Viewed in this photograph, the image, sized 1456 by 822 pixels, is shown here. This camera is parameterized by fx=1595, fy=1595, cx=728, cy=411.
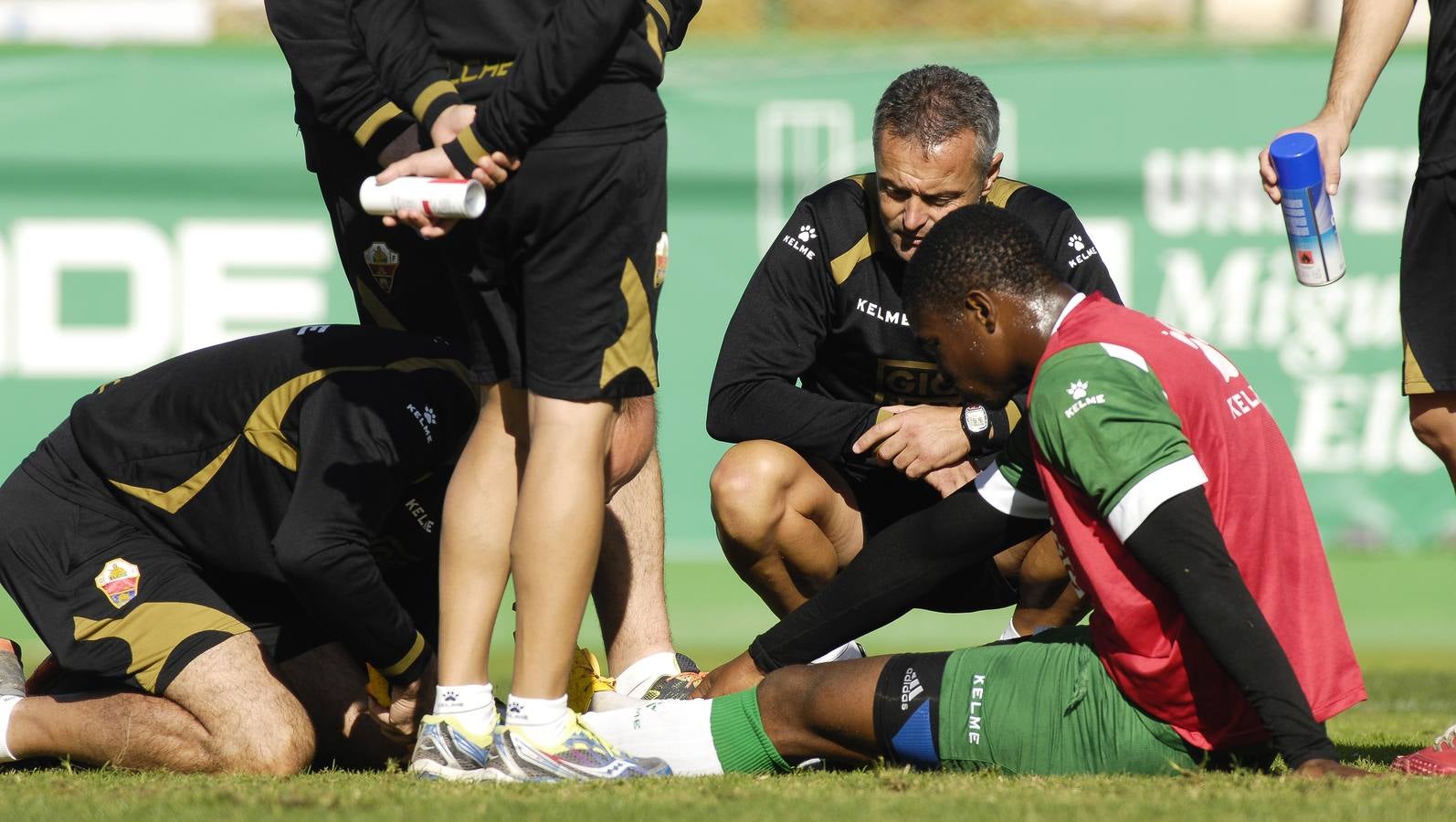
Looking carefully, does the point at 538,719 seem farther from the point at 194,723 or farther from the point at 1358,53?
the point at 1358,53

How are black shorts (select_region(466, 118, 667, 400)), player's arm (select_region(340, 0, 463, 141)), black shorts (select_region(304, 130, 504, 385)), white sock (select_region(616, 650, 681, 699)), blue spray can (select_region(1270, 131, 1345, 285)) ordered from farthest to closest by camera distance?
black shorts (select_region(304, 130, 504, 385)), white sock (select_region(616, 650, 681, 699)), blue spray can (select_region(1270, 131, 1345, 285)), player's arm (select_region(340, 0, 463, 141)), black shorts (select_region(466, 118, 667, 400))

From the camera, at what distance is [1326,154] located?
3721mm

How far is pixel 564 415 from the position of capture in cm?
338

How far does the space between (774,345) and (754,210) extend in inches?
157

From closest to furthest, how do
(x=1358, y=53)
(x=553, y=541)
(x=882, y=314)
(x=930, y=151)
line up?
(x=553, y=541), (x=1358, y=53), (x=930, y=151), (x=882, y=314)

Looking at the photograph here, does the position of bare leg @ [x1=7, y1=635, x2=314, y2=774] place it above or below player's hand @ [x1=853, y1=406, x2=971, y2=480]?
below

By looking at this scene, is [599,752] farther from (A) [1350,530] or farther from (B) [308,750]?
(A) [1350,530]

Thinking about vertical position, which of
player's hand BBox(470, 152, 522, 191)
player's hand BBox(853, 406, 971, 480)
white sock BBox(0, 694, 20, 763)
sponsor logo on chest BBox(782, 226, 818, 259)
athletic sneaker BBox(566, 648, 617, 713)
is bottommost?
white sock BBox(0, 694, 20, 763)

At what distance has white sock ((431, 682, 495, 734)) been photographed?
344 cm

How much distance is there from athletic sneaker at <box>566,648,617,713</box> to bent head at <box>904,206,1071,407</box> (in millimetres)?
1363

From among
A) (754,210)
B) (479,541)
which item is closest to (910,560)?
(479,541)

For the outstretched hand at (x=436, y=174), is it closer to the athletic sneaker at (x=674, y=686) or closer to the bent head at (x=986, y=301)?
the bent head at (x=986, y=301)

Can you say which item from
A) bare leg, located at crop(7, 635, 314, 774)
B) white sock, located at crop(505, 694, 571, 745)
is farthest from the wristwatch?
bare leg, located at crop(7, 635, 314, 774)

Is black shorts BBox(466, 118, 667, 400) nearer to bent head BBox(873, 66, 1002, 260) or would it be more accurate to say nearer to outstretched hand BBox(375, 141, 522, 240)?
outstretched hand BBox(375, 141, 522, 240)
